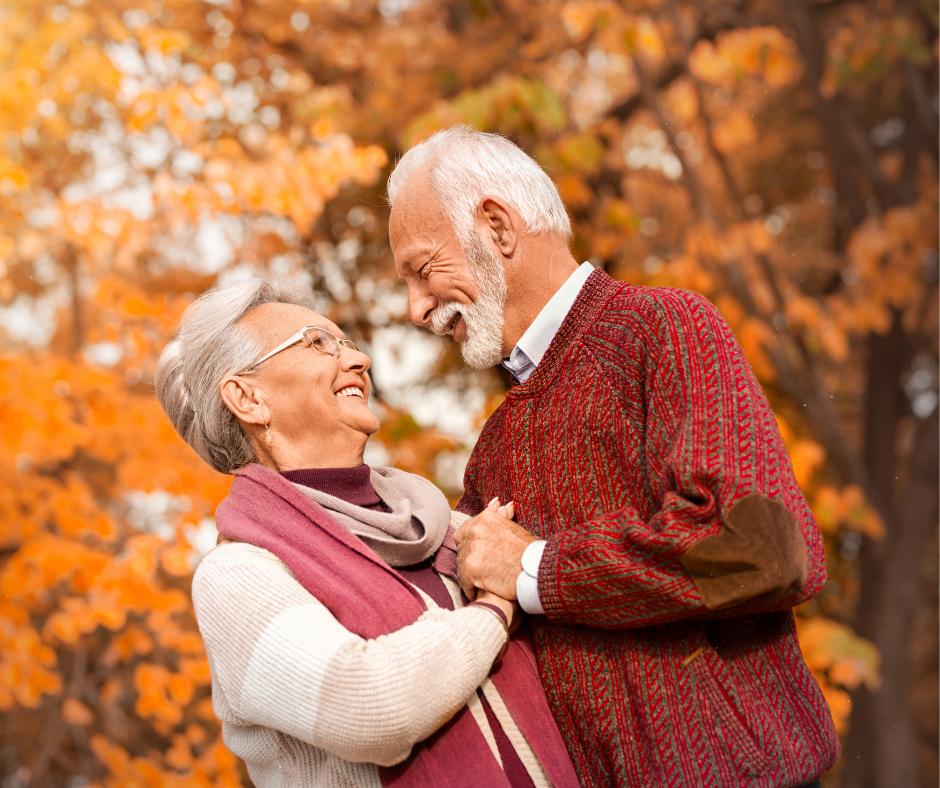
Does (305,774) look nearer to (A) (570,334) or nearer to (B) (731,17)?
(A) (570,334)

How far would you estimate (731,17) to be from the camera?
416 centimetres

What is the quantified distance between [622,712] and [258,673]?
0.60 m

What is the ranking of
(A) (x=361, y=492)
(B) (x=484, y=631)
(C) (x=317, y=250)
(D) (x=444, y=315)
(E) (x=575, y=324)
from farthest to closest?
1. (C) (x=317, y=250)
2. (A) (x=361, y=492)
3. (D) (x=444, y=315)
4. (E) (x=575, y=324)
5. (B) (x=484, y=631)

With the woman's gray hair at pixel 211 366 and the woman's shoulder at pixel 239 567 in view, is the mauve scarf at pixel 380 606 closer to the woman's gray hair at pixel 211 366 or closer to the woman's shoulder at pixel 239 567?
the woman's shoulder at pixel 239 567

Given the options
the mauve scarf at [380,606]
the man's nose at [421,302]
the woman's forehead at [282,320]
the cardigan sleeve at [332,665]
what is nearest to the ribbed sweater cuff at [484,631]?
the cardigan sleeve at [332,665]

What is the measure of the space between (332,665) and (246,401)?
67 cm

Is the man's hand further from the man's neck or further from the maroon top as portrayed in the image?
the man's neck

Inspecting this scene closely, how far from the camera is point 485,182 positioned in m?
1.50

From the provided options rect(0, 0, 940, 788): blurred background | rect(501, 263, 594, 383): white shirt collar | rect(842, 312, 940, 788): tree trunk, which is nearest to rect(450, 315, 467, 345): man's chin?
rect(501, 263, 594, 383): white shirt collar

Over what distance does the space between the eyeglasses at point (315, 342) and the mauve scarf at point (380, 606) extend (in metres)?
0.27

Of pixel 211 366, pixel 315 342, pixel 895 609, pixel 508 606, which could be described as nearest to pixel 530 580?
pixel 508 606

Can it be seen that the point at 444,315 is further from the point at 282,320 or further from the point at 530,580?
the point at 530,580

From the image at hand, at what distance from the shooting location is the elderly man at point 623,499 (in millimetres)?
1193

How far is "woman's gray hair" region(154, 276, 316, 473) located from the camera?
168cm
